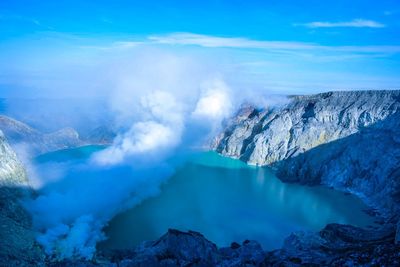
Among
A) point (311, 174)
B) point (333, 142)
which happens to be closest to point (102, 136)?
point (311, 174)

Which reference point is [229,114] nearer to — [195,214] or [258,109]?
[258,109]

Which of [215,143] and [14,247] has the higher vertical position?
[215,143]

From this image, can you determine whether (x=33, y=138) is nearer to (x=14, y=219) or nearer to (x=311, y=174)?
(x=14, y=219)

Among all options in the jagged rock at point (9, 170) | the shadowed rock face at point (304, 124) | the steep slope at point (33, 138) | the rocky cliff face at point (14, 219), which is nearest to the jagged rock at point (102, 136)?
the steep slope at point (33, 138)

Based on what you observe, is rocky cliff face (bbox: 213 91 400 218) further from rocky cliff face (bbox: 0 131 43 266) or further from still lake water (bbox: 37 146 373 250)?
rocky cliff face (bbox: 0 131 43 266)

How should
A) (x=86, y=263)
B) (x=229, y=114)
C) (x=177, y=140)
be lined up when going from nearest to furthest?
(x=86, y=263) < (x=177, y=140) < (x=229, y=114)

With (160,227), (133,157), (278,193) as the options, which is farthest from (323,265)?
(133,157)
